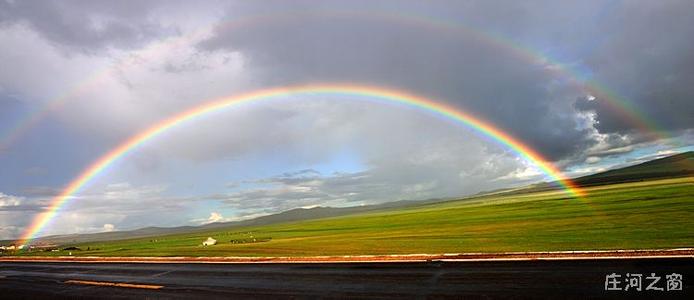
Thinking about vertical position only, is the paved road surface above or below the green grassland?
above

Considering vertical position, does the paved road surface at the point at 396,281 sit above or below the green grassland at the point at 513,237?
above

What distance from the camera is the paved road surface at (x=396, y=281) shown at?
46.5ft

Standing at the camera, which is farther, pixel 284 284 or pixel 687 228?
pixel 687 228

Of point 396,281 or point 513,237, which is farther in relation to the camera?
point 513,237

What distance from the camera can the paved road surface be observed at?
558 inches

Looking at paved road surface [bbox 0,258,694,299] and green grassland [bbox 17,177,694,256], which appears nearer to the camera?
paved road surface [bbox 0,258,694,299]

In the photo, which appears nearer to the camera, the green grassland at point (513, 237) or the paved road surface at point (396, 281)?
the paved road surface at point (396, 281)

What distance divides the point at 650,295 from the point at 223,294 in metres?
15.3

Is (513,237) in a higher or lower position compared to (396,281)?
lower

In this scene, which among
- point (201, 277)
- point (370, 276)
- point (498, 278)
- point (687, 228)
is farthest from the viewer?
point (687, 228)

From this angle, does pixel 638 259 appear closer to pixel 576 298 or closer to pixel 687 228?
pixel 576 298

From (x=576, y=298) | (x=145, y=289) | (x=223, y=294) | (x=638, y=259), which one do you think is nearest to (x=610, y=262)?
(x=638, y=259)

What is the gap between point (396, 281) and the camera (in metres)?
17.9

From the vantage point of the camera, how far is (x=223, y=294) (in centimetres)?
1844
